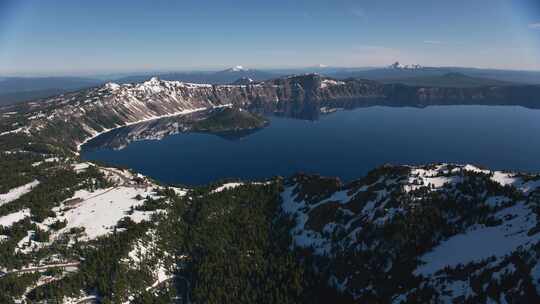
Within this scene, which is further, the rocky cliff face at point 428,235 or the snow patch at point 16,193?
the snow patch at point 16,193

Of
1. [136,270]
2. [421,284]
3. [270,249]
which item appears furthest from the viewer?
[270,249]

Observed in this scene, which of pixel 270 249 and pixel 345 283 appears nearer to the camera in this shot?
pixel 345 283

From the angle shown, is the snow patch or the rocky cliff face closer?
the rocky cliff face

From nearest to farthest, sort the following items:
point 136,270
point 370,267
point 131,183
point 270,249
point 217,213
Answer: point 370,267
point 136,270
point 270,249
point 217,213
point 131,183

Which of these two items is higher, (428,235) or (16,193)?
(428,235)

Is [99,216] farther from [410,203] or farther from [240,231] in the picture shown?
[410,203]

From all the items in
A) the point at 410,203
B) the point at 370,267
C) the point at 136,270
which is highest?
the point at 410,203

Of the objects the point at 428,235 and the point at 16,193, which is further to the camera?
the point at 16,193

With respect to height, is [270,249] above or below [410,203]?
below

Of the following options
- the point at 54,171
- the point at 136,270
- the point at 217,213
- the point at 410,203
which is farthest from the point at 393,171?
the point at 54,171

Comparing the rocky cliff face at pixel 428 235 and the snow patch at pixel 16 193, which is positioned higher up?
the rocky cliff face at pixel 428 235

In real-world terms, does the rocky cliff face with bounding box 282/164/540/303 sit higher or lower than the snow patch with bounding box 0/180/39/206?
higher
